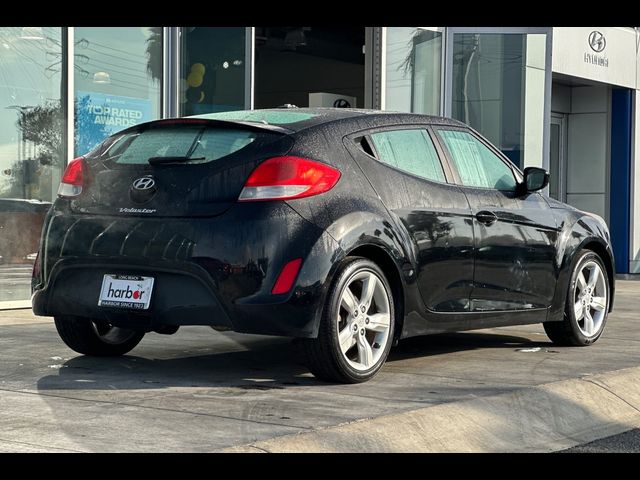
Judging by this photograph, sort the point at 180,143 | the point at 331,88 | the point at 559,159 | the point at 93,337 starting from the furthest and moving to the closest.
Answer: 1. the point at 331,88
2. the point at 559,159
3. the point at 93,337
4. the point at 180,143

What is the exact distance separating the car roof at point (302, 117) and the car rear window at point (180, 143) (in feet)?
0.35

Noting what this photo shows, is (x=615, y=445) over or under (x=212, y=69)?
under

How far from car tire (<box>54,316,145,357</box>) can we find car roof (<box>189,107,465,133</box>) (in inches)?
55.9

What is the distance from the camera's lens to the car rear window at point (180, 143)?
6.04 meters

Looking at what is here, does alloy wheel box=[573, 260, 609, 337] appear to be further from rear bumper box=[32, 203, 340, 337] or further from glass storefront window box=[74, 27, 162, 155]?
glass storefront window box=[74, 27, 162, 155]

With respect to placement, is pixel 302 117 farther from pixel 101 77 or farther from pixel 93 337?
pixel 101 77

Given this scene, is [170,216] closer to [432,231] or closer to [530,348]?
[432,231]

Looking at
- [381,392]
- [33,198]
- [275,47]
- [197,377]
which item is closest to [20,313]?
[33,198]

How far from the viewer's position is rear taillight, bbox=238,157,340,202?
5820 millimetres

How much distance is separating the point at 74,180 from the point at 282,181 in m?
1.24

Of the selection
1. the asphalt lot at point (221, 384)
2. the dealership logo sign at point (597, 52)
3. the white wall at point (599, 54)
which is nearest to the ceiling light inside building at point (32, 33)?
the asphalt lot at point (221, 384)

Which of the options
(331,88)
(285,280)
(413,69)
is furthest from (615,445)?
(331,88)

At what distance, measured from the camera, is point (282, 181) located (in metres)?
5.85

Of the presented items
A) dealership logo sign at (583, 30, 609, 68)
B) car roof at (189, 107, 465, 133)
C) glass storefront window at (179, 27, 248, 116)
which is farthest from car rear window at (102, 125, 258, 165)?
dealership logo sign at (583, 30, 609, 68)
